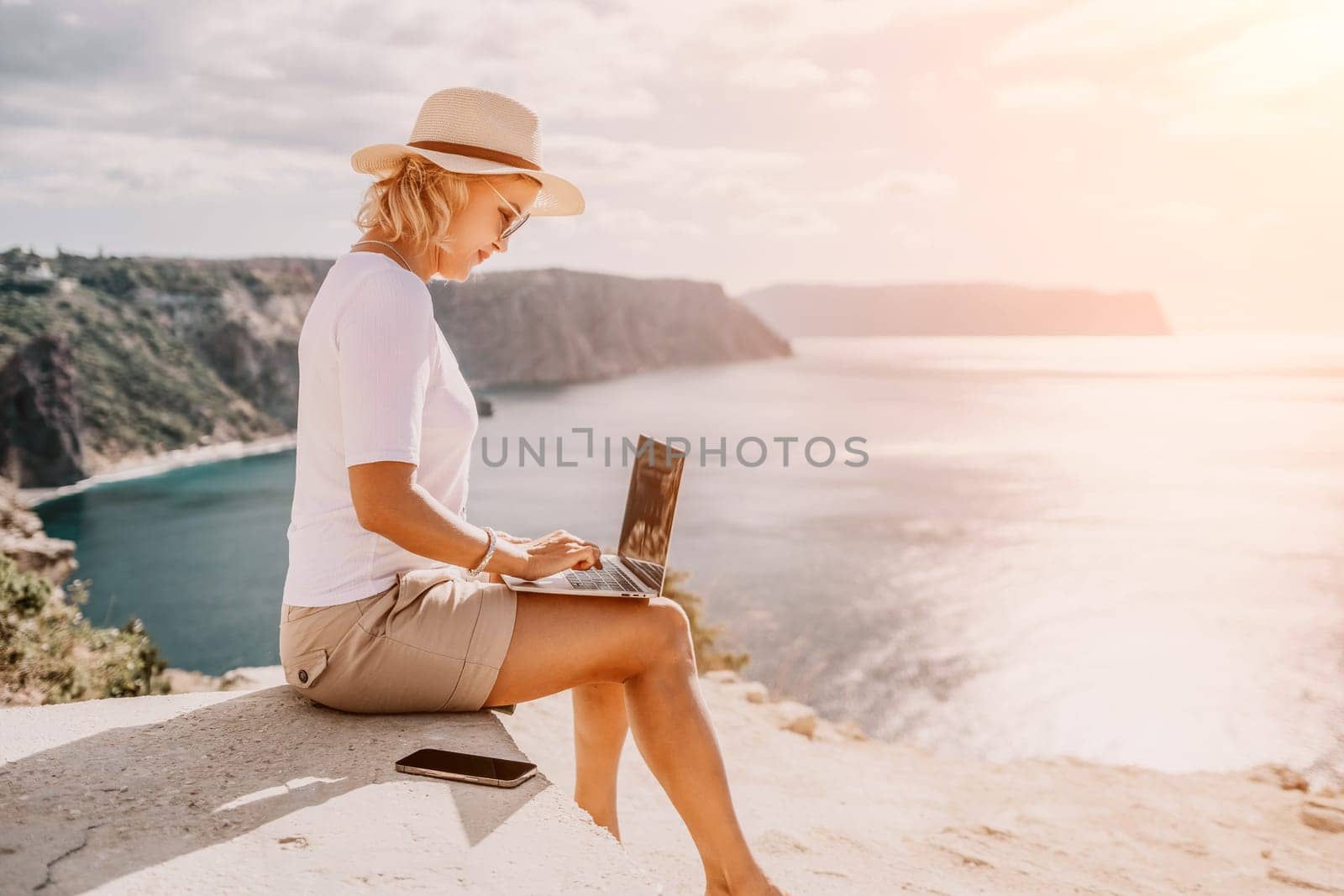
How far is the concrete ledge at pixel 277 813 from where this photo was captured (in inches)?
66.8

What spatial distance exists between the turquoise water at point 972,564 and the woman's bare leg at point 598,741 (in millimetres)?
20189

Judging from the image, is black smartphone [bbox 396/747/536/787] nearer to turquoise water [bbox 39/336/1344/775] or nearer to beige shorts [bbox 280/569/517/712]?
beige shorts [bbox 280/569/517/712]

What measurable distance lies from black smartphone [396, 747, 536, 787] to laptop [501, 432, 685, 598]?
366mm

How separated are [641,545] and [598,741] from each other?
480mm

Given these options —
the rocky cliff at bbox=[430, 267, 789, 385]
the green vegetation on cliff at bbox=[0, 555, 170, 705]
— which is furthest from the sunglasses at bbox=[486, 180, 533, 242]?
the rocky cliff at bbox=[430, 267, 789, 385]

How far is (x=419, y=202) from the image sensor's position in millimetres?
2045

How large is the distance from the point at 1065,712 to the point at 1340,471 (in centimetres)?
4710

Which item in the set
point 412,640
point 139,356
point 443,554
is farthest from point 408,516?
point 139,356

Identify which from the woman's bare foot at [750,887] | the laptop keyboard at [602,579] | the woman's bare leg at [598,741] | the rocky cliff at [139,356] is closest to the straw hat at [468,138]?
the laptop keyboard at [602,579]

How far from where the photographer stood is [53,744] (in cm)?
229

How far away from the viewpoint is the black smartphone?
203 centimetres

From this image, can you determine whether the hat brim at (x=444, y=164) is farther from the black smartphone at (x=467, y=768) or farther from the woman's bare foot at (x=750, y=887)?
the woman's bare foot at (x=750, y=887)

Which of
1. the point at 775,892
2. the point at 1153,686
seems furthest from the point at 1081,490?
the point at 775,892

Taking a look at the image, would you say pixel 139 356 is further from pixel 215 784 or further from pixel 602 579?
pixel 602 579
